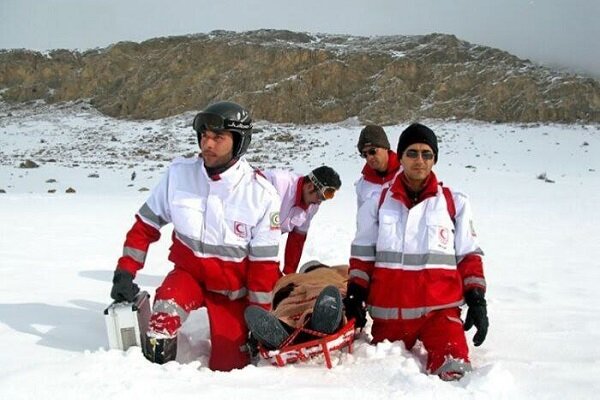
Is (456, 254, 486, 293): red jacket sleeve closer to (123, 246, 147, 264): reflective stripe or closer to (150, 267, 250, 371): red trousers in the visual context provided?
(150, 267, 250, 371): red trousers

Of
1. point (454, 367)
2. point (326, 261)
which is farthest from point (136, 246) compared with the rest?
point (326, 261)

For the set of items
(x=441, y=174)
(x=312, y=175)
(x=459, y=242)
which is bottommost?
(x=441, y=174)

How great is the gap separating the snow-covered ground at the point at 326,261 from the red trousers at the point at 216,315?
15cm

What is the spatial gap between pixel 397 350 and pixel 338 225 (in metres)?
5.02

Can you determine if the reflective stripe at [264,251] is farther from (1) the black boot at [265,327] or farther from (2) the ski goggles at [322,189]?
(2) the ski goggles at [322,189]

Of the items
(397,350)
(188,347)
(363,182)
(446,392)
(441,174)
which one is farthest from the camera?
(441,174)

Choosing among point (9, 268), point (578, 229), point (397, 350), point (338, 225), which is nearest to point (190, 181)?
point (397, 350)

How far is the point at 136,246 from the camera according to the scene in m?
3.07

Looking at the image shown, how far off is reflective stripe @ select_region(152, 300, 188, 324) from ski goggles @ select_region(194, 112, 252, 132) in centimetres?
99

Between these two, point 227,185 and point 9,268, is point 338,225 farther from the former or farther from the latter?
point 227,185

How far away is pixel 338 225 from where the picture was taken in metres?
7.93

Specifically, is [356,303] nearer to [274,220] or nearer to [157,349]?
[274,220]

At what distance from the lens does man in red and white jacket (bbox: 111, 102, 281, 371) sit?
307 cm

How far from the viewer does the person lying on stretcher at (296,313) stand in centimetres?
277
